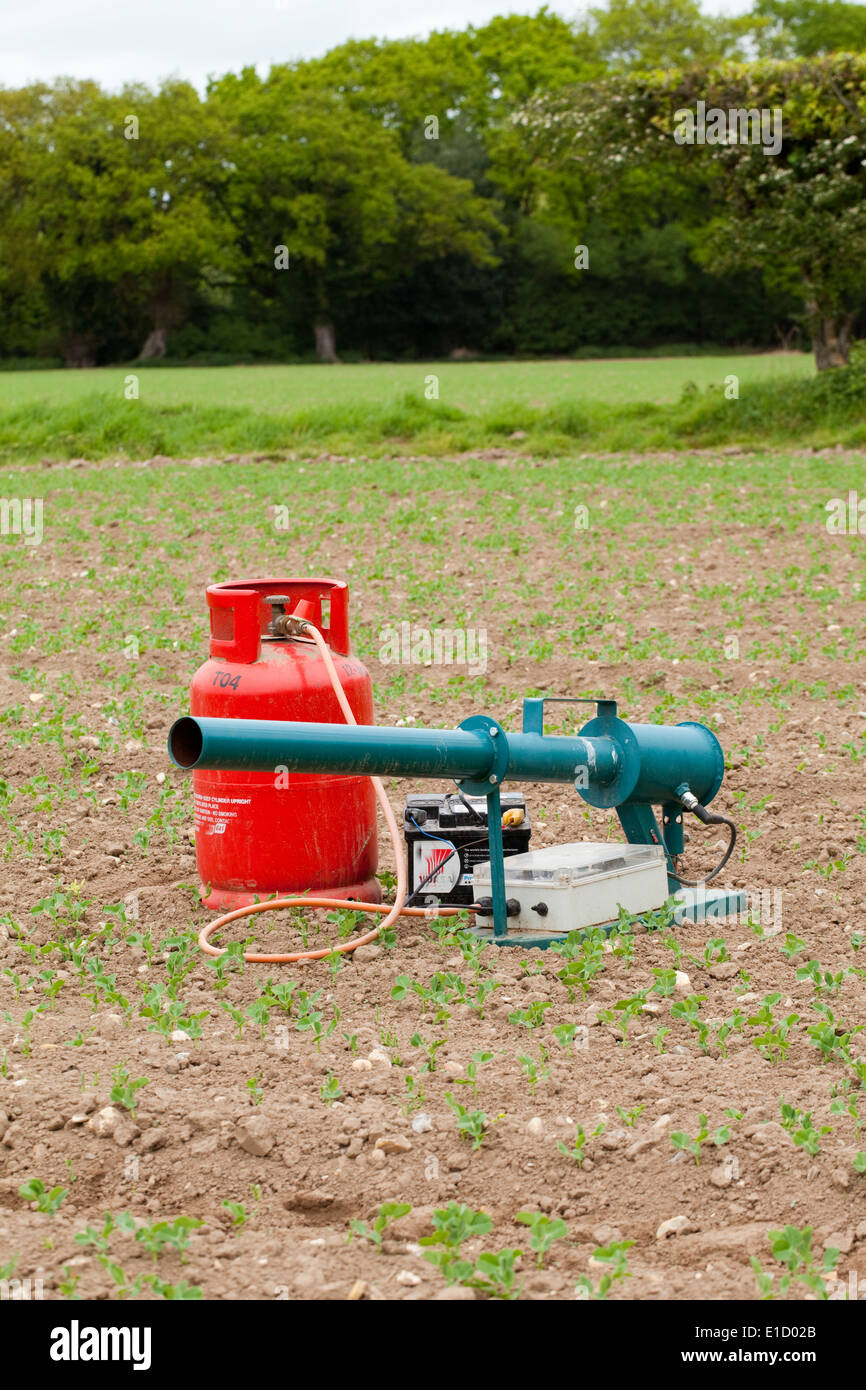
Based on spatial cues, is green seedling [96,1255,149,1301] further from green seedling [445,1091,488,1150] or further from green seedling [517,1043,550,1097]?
green seedling [517,1043,550,1097]

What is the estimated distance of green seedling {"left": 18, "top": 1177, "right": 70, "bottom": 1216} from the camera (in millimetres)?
3107

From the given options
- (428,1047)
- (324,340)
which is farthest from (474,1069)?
(324,340)

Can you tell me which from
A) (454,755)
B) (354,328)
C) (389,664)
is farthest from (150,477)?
(354,328)

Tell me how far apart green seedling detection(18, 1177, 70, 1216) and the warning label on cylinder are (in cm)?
189

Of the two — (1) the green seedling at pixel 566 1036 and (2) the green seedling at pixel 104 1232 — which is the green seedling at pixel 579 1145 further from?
(2) the green seedling at pixel 104 1232

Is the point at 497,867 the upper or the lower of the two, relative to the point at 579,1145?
upper

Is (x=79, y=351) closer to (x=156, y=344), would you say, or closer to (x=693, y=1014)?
(x=156, y=344)

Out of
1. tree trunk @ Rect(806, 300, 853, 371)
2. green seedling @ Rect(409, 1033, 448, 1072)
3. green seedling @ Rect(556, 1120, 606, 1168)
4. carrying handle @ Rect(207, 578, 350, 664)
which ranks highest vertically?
tree trunk @ Rect(806, 300, 853, 371)

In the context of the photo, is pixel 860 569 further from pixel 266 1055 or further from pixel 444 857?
pixel 266 1055

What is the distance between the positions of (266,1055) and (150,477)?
1444cm

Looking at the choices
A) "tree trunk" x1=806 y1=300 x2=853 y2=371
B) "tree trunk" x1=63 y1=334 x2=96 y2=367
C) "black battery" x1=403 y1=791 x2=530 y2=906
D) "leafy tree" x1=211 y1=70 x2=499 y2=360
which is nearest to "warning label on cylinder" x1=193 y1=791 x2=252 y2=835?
"black battery" x1=403 y1=791 x2=530 y2=906

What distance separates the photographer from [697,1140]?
332 cm

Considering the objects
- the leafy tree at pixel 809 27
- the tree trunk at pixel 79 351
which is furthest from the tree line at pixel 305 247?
the leafy tree at pixel 809 27

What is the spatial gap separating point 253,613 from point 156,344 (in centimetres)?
6565
